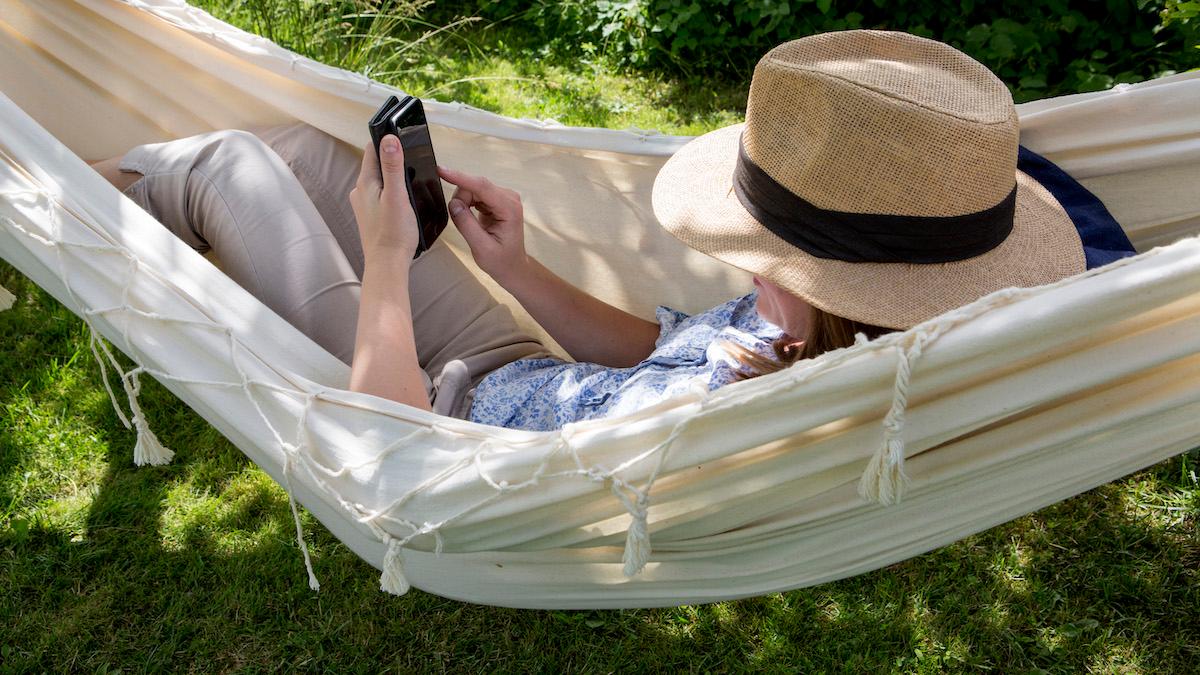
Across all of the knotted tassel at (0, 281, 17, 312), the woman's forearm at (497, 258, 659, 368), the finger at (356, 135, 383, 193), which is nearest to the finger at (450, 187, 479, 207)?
the woman's forearm at (497, 258, 659, 368)

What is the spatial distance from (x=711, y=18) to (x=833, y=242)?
273cm

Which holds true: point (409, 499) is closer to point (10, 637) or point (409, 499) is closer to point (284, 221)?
point (284, 221)

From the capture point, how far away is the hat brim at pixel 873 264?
3.83 ft

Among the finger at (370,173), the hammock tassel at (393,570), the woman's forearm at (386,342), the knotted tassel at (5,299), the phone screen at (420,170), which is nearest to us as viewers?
the hammock tassel at (393,570)

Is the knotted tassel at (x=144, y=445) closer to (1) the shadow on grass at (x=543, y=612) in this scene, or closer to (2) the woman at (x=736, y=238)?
(2) the woman at (x=736, y=238)

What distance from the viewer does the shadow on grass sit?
181 centimetres

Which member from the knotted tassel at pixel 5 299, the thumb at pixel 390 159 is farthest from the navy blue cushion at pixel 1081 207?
the knotted tassel at pixel 5 299

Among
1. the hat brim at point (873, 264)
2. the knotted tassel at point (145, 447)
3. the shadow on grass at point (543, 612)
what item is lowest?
the shadow on grass at point (543, 612)

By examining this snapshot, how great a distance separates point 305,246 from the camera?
1684mm

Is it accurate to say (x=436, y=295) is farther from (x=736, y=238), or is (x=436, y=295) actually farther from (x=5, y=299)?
(x=5, y=299)

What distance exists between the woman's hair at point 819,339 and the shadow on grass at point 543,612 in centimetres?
71

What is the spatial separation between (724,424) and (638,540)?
177 mm

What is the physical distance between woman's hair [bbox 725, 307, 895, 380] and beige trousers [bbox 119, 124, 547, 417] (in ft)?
1.69

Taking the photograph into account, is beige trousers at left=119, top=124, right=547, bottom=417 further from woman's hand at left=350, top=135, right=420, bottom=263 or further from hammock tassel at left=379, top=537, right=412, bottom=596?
hammock tassel at left=379, top=537, right=412, bottom=596
